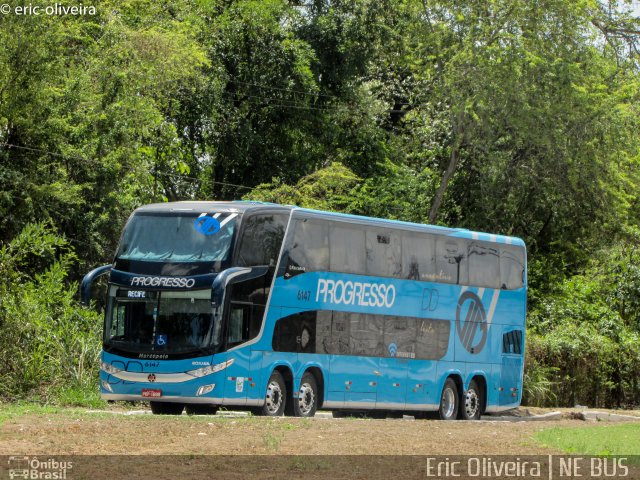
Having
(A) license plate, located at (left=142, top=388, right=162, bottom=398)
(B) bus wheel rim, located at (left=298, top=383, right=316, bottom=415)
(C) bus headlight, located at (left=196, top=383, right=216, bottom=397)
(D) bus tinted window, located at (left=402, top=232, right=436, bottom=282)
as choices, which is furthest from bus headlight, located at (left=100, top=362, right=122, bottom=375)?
(D) bus tinted window, located at (left=402, top=232, right=436, bottom=282)

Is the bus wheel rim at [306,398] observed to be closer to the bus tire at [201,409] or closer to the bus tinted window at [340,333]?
the bus tinted window at [340,333]

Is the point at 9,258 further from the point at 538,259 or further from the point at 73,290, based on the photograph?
the point at 538,259

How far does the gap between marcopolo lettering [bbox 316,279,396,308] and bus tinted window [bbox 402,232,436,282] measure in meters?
0.71

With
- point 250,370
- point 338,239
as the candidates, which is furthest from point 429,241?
point 250,370

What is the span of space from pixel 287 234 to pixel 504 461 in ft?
32.3

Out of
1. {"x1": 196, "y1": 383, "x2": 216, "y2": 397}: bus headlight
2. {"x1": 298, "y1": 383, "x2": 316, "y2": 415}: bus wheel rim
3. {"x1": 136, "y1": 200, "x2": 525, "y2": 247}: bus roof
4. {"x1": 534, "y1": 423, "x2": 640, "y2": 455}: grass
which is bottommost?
{"x1": 534, "y1": 423, "x2": 640, "y2": 455}: grass

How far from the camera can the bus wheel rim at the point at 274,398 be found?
22.5 metres

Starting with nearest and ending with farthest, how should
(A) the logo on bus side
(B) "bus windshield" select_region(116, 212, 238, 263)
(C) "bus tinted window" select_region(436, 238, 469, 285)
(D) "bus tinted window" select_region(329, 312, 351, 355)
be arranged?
1. (B) "bus windshield" select_region(116, 212, 238, 263)
2. (D) "bus tinted window" select_region(329, 312, 351, 355)
3. (C) "bus tinted window" select_region(436, 238, 469, 285)
4. (A) the logo on bus side

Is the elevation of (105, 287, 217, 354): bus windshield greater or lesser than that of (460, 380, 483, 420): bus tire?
greater

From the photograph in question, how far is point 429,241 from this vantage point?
26.2 m

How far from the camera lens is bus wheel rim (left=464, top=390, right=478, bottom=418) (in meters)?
27.7

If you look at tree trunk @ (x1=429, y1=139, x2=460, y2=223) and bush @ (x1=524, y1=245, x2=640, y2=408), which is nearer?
bush @ (x1=524, y1=245, x2=640, y2=408)

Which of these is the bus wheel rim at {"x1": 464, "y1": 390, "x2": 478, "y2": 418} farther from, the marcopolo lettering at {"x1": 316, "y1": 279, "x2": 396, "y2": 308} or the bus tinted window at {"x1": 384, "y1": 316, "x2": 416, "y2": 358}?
the marcopolo lettering at {"x1": 316, "y1": 279, "x2": 396, "y2": 308}

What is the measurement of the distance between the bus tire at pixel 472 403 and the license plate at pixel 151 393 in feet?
27.5
